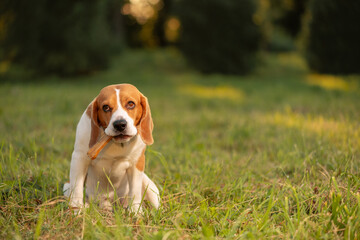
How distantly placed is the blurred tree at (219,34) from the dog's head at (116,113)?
13.6 m

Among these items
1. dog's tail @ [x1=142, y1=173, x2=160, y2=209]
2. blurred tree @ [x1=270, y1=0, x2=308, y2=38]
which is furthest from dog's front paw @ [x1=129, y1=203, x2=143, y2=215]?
blurred tree @ [x1=270, y1=0, x2=308, y2=38]

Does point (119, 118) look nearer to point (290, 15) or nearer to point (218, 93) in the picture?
point (218, 93)

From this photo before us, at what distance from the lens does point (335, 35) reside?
13.7 m

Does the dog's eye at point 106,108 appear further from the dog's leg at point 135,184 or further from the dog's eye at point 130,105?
the dog's leg at point 135,184

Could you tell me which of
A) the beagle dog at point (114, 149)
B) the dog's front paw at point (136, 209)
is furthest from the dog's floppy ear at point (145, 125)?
the dog's front paw at point (136, 209)

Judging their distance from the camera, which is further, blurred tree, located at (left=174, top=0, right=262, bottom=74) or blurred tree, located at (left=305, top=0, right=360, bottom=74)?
blurred tree, located at (left=174, top=0, right=262, bottom=74)

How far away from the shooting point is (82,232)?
1.86 m

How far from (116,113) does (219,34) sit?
13.9 metres

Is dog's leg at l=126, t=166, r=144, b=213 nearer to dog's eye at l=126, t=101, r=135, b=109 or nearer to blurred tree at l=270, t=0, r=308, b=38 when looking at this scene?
dog's eye at l=126, t=101, r=135, b=109

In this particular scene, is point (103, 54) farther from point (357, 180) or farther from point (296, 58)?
point (357, 180)

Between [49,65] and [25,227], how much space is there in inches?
487

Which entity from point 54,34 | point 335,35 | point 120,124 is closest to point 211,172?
point 120,124

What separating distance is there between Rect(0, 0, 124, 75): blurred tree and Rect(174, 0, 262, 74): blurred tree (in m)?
4.20

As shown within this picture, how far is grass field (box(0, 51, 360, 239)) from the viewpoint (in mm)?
2020
